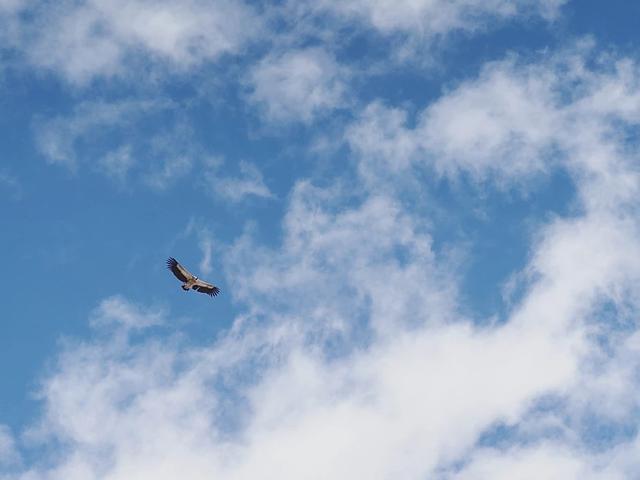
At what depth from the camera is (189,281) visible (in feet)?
420

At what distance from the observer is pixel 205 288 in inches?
5064

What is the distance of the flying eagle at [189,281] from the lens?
126438 mm

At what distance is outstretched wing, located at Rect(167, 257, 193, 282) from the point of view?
414ft

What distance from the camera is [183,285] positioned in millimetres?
128125

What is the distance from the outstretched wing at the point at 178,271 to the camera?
12631 centimetres

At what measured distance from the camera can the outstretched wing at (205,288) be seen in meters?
128

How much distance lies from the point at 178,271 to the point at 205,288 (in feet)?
12.1

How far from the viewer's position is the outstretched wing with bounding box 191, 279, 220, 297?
128m

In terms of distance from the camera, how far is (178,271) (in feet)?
416

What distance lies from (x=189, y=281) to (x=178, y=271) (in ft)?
6.16
